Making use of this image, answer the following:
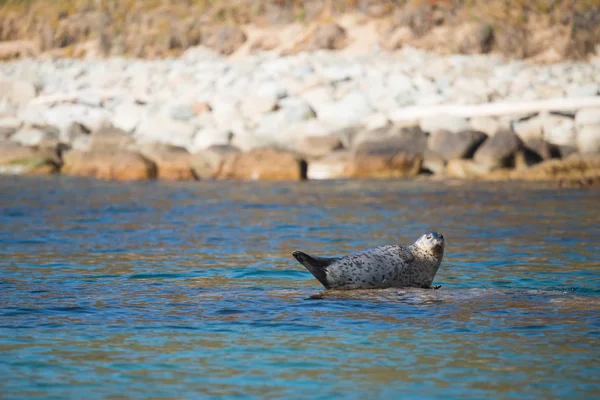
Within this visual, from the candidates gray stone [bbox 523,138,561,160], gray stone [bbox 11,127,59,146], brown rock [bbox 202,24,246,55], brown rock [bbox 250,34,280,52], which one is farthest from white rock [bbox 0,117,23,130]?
gray stone [bbox 523,138,561,160]

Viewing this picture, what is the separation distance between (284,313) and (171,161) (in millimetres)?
16844

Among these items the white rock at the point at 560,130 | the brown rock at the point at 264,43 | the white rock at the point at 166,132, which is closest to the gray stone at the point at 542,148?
the white rock at the point at 560,130

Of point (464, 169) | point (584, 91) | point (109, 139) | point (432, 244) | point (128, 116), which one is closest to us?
point (432, 244)

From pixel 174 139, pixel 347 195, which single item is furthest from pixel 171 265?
pixel 174 139

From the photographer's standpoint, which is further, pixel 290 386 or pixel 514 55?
pixel 514 55

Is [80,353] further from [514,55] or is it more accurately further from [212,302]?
[514,55]

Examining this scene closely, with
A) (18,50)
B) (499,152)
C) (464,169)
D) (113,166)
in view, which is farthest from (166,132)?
(18,50)

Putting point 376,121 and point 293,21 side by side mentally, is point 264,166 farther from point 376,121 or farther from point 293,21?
point 293,21

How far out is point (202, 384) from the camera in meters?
5.83

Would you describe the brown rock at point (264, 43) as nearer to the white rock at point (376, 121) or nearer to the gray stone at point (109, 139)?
the gray stone at point (109, 139)

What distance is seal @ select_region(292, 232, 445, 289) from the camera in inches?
343

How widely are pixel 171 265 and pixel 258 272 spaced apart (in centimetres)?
110

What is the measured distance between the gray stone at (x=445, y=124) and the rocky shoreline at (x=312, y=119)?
50 mm

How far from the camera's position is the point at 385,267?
28.8 ft
